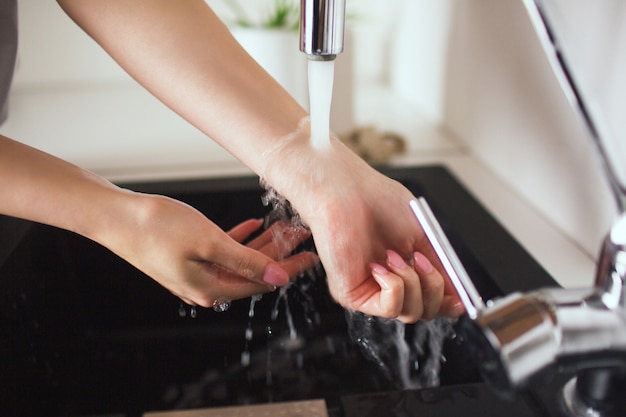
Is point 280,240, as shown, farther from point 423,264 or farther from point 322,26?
point 322,26

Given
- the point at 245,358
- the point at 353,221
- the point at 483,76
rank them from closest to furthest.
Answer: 1. the point at 353,221
2. the point at 245,358
3. the point at 483,76

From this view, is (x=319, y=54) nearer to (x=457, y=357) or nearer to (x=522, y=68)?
(x=457, y=357)

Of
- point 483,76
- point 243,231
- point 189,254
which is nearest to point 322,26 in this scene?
point 189,254

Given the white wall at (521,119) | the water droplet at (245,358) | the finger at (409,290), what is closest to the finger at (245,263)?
the finger at (409,290)

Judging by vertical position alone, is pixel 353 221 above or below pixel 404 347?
above

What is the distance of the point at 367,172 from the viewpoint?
0.69 metres

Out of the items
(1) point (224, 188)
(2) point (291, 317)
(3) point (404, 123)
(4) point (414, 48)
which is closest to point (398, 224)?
(2) point (291, 317)

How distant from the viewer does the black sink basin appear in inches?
26.3

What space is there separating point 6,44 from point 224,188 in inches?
12.6

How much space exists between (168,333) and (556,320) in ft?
1.80

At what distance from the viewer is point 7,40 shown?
708mm

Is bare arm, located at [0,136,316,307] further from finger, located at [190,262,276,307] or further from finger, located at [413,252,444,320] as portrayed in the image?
finger, located at [413,252,444,320]

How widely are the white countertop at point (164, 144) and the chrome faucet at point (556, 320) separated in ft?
0.96

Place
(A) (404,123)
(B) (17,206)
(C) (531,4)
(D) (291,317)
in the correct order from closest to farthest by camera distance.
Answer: (C) (531,4) → (B) (17,206) → (D) (291,317) → (A) (404,123)
